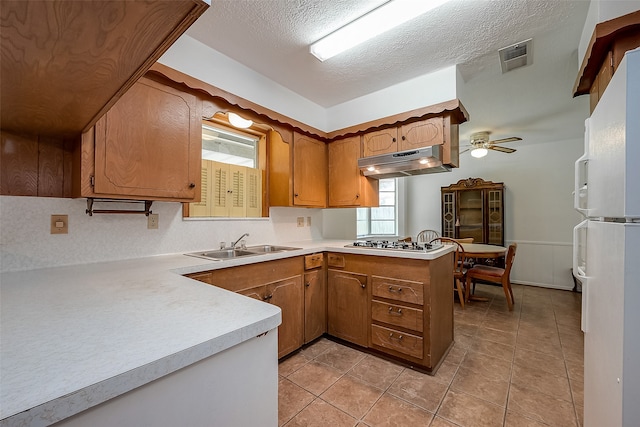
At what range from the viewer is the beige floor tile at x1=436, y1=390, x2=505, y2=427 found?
1528mm

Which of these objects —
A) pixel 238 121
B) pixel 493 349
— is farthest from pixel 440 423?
pixel 238 121

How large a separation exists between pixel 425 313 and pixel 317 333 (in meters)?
1.01

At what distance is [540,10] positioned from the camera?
170 cm

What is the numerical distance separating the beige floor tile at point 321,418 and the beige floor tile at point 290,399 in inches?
1.6

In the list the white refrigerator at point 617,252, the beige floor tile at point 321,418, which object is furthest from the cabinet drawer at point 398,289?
the white refrigerator at point 617,252

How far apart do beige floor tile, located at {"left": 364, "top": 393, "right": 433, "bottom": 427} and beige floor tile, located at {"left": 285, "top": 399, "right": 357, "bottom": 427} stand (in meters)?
0.12

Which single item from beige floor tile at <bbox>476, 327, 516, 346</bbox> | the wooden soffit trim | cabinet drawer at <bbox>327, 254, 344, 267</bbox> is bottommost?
beige floor tile at <bbox>476, 327, 516, 346</bbox>

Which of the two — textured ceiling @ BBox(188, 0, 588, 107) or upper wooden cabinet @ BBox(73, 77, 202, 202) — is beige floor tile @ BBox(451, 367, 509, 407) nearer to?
upper wooden cabinet @ BBox(73, 77, 202, 202)

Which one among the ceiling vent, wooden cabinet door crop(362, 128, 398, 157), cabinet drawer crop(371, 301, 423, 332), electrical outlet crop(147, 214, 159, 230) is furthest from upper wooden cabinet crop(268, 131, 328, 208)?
the ceiling vent

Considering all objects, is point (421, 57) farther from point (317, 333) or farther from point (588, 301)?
Answer: point (317, 333)

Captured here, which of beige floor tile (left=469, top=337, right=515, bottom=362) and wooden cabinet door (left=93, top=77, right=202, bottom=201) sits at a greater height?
wooden cabinet door (left=93, top=77, right=202, bottom=201)

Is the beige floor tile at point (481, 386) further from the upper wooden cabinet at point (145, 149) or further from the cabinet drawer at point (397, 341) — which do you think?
the upper wooden cabinet at point (145, 149)

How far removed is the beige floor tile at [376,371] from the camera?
6.24ft

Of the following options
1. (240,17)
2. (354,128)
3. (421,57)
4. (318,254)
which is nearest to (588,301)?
(318,254)
